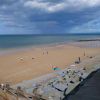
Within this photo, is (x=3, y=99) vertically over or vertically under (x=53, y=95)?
over

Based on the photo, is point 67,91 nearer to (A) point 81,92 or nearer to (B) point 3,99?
(A) point 81,92

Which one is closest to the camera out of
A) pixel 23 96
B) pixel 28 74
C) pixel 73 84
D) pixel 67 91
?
pixel 23 96

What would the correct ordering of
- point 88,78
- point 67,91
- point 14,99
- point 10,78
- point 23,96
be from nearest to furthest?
point 14,99 < point 23,96 < point 67,91 < point 88,78 < point 10,78

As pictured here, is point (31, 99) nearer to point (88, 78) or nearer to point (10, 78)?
point (88, 78)

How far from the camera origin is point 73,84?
14.1 meters

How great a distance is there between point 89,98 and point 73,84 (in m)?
2.20

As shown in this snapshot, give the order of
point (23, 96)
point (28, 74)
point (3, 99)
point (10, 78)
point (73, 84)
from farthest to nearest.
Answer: point (28, 74) < point (10, 78) < point (73, 84) < point (23, 96) < point (3, 99)

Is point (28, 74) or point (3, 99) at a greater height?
point (3, 99)

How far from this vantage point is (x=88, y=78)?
15797mm

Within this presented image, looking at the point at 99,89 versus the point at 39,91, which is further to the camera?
the point at 99,89

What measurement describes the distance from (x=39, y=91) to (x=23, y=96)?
2296mm

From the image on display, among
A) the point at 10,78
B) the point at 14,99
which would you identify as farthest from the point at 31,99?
the point at 10,78

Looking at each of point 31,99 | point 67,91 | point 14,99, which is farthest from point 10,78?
point 14,99

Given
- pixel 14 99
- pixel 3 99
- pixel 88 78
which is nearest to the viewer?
pixel 3 99
